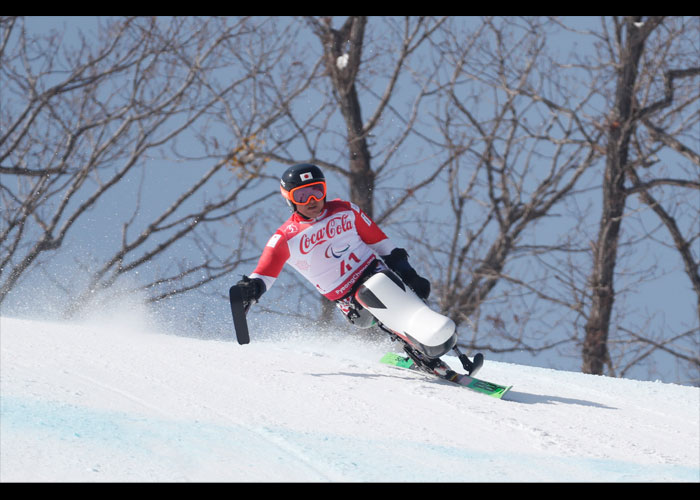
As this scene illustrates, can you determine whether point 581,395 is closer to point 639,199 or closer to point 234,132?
point 639,199

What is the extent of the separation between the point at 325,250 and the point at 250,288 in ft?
1.99

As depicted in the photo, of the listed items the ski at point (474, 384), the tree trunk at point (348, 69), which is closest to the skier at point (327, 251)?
the ski at point (474, 384)

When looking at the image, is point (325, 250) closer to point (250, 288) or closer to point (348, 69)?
point (250, 288)

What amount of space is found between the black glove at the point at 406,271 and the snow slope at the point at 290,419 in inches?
26.4

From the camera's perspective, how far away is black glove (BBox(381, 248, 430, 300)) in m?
5.86

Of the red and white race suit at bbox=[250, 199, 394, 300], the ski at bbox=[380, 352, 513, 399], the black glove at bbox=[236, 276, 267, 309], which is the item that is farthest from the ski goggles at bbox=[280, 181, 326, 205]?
the ski at bbox=[380, 352, 513, 399]

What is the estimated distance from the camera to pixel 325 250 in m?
5.69

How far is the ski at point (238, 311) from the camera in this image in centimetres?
541

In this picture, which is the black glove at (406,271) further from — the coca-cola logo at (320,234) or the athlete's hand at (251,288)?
the athlete's hand at (251,288)

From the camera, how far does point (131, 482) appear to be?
315 centimetres

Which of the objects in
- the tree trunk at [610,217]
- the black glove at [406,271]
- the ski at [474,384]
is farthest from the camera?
the tree trunk at [610,217]

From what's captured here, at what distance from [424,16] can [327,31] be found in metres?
1.63

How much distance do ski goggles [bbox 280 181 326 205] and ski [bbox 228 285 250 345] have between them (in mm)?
748

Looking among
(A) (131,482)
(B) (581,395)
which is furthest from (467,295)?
(A) (131,482)
